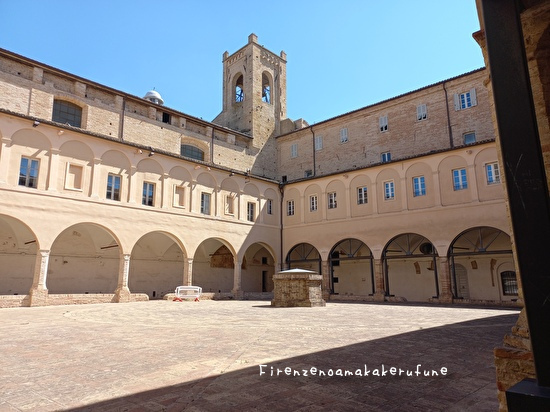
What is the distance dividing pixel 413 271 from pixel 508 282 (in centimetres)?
522

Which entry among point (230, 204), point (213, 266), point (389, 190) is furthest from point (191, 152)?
point (389, 190)

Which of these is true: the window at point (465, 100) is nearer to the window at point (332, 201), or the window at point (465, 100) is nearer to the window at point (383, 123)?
the window at point (383, 123)

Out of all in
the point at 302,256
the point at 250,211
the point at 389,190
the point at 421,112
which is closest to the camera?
the point at 389,190

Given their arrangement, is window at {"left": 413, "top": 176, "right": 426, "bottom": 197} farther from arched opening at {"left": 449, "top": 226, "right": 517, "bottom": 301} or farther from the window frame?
the window frame

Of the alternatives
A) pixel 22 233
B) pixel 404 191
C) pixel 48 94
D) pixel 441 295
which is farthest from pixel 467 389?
pixel 48 94

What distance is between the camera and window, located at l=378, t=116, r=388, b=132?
1114 inches

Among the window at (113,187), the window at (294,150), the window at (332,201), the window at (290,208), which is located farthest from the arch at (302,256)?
the window at (113,187)

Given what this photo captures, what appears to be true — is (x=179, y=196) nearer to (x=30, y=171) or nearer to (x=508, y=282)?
(x=30, y=171)

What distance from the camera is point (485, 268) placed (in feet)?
73.4

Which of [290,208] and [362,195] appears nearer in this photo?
[362,195]

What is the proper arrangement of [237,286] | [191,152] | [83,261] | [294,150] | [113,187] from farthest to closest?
[294,150]
[191,152]
[237,286]
[83,261]
[113,187]

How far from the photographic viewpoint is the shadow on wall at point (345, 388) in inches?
142

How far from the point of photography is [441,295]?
65.6 ft

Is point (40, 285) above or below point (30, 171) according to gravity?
below
